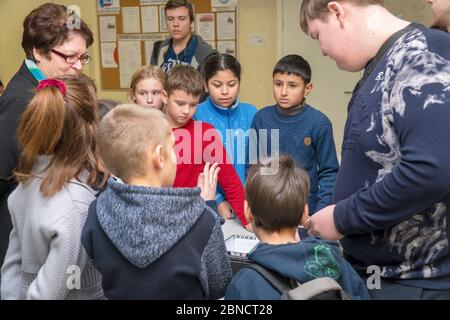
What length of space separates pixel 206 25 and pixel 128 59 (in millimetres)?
924

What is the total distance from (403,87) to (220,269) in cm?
64

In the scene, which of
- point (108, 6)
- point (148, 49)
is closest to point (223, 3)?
point (148, 49)

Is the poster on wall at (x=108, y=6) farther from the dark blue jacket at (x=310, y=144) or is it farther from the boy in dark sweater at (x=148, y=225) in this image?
the boy in dark sweater at (x=148, y=225)

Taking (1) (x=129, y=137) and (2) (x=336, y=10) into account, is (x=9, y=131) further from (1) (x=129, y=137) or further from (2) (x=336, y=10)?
(2) (x=336, y=10)

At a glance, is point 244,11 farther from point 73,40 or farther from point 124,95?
point 73,40

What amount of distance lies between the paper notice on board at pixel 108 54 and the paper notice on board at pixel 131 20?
234 millimetres

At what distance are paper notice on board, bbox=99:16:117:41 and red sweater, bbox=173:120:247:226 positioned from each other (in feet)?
9.60

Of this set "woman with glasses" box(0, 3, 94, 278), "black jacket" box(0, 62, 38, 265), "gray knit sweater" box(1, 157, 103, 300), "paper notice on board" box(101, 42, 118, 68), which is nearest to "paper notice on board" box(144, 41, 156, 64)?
"paper notice on board" box(101, 42, 118, 68)

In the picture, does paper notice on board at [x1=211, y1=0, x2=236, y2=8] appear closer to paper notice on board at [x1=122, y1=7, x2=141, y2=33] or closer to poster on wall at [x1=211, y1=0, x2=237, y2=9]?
poster on wall at [x1=211, y1=0, x2=237, y2=9]

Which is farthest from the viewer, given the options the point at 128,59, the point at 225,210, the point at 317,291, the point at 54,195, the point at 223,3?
the point at 128,59

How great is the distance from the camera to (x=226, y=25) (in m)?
4.21

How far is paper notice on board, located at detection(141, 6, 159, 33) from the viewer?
441 centimetres

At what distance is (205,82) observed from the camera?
2.33m

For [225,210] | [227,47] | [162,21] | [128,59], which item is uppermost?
[162,21]
